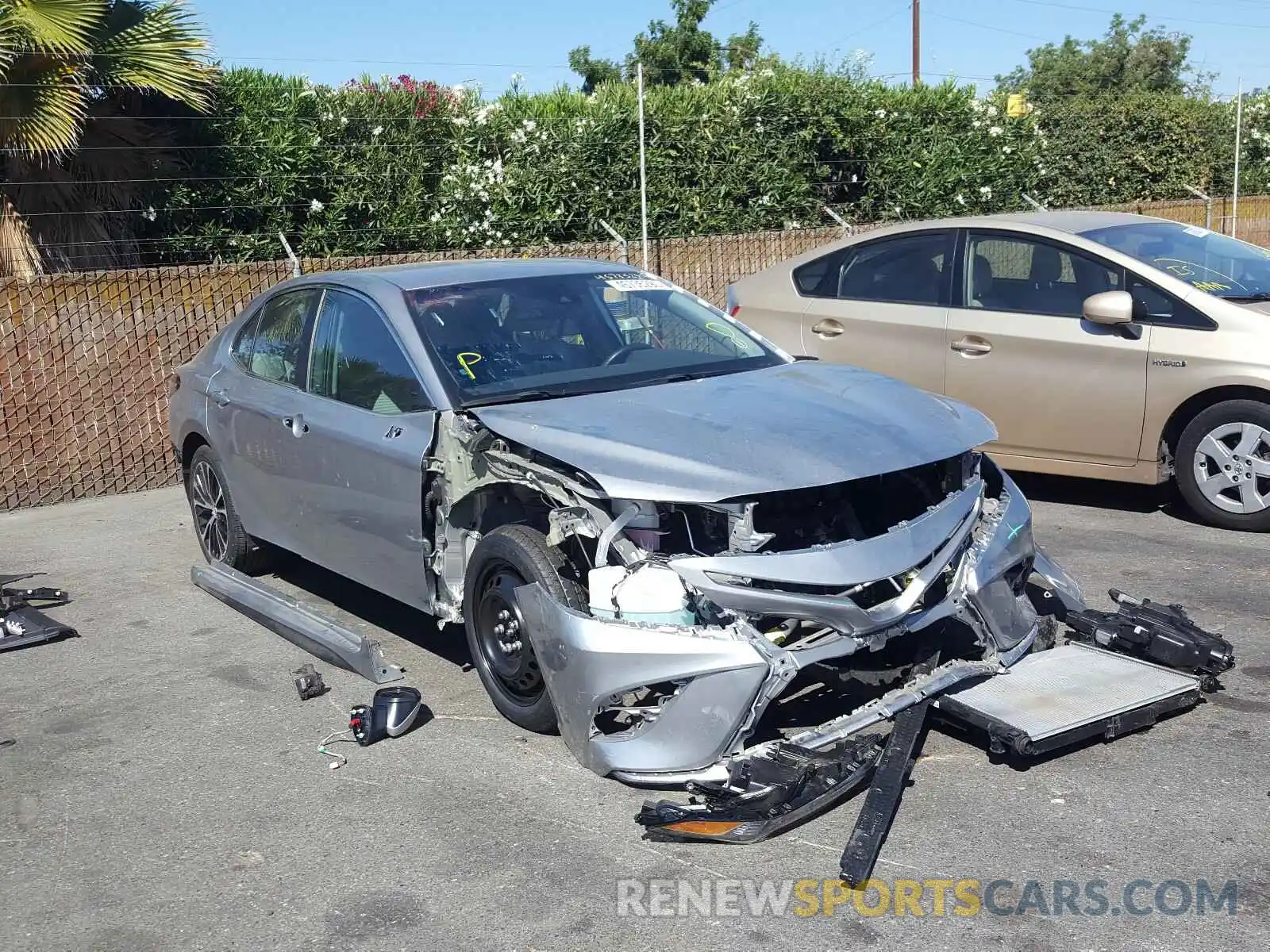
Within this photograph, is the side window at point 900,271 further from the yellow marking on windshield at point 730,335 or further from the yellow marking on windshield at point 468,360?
the yellow marking on windshield at point 468,360

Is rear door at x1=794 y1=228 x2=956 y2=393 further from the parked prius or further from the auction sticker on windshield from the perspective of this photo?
the auction sticker on windshield

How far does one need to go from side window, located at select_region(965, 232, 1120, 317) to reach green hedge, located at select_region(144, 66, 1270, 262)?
517 centimetres

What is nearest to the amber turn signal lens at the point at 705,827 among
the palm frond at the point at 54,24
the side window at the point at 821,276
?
the side window at the point at 821,276

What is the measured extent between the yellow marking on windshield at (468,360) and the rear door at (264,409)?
3.43 feet

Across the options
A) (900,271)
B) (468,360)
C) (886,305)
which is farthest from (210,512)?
(900,271)

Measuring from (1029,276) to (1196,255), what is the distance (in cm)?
99

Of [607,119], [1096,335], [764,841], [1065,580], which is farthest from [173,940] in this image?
[607,119]

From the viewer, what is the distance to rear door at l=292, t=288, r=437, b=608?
528cm

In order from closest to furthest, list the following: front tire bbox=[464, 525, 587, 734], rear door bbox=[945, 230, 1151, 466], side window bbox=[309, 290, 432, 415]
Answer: front tire bbox=[464, 525, 587, 734]
side window bbox=[309, 290, 432, 415]
rear door bbox=[945, 230, 1151, 466]

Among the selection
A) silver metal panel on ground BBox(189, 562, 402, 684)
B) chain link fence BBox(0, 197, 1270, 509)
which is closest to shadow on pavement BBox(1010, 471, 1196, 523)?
silver metal panel on ground BBox(189, 562, 402, 684)

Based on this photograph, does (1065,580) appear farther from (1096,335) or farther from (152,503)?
(152,503)

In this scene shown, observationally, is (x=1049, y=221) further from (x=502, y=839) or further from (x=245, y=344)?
(x=502, y=839)

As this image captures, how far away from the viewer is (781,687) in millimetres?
4094

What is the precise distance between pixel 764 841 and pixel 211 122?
8.34m
